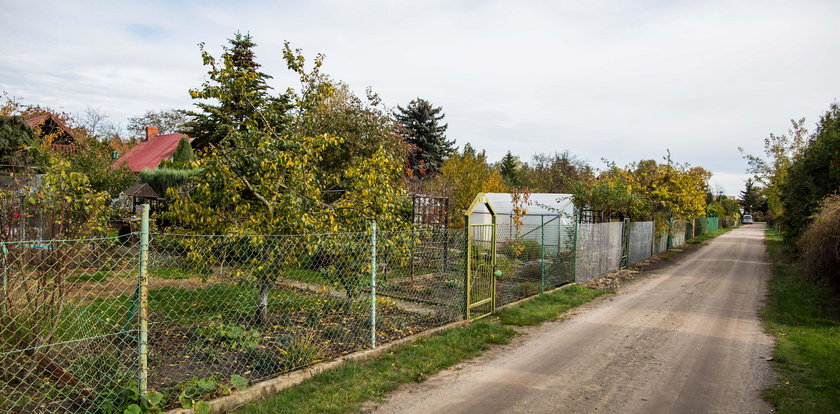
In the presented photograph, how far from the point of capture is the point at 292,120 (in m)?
6.84

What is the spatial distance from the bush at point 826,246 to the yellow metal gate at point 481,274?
20.9 feet

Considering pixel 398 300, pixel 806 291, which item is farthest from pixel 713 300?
pixel 398 300

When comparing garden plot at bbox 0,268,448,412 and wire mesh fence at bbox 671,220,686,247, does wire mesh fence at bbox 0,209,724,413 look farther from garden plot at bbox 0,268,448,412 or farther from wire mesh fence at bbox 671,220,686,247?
wire mesh fence at bbox 671,220,686,247

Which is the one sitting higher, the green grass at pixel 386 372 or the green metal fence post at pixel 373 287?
the green metal fence post at pixel 373 287

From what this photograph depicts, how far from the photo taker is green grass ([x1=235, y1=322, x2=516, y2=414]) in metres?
4.33

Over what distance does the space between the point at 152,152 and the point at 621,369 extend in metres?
38.9

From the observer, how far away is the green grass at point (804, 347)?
16.1 feet

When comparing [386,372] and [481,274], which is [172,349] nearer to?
[386,372]

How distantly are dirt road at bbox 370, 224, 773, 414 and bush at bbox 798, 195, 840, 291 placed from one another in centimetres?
145

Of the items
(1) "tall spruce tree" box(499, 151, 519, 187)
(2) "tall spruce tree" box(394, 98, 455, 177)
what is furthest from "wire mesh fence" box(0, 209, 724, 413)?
(1) "tall spruce tree" box(499, 151, 519, 187)

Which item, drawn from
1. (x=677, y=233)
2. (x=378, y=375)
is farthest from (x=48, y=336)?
(x=677, y=233)

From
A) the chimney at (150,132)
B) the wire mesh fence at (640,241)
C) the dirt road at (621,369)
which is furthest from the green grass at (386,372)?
the chimney at (150,132)

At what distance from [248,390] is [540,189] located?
139 feet

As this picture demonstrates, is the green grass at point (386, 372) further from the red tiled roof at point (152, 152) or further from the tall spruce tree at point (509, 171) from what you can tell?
the tall spruce tree at point (509, 171)
